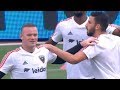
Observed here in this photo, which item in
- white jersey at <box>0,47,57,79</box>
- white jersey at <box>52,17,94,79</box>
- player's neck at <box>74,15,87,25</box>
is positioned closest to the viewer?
white jersey at <box>0,47,57,79</box>

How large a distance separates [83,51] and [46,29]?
8125mm

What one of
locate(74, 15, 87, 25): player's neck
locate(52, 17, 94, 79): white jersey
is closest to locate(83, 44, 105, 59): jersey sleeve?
locate(52, 17, 94, 79): white jersey

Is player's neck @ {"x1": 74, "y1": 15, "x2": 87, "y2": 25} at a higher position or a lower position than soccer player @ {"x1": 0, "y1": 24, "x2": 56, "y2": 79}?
higher

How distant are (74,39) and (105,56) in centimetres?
131

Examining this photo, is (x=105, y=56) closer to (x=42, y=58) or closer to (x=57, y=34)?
(x=42, y=58)

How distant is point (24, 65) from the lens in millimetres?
4738

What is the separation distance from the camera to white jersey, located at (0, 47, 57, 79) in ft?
15.4

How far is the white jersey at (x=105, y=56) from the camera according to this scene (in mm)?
4535

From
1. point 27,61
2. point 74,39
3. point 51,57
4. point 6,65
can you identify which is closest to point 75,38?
point 74,39

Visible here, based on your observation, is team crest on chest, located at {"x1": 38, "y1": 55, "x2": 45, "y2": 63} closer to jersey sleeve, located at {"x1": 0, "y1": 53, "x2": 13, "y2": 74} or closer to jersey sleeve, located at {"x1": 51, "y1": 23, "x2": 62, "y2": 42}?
jersey sleeve, located at {"x1": 0, "y1": 53, "x2": 13, "y2": 74}

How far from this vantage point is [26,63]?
4.77 metres
